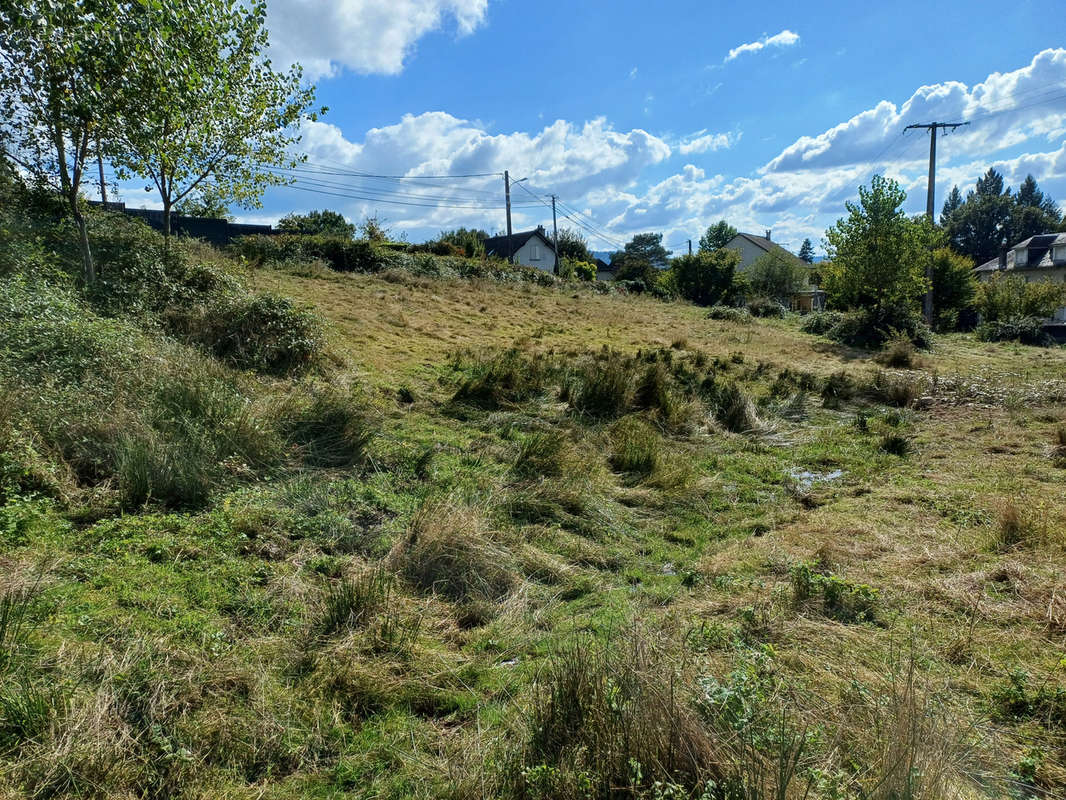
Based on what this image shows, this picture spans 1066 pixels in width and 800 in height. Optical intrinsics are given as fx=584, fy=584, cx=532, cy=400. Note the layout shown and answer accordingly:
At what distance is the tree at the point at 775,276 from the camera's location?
147 feet

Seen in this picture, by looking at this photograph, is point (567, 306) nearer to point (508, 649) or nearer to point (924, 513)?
point (924, 513)

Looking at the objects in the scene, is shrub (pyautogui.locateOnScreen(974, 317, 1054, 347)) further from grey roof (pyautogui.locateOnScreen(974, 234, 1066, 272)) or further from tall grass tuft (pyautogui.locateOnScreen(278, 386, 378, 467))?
grey roof (pyautogui.locateOnScreen(974, 234, 1066, 272))

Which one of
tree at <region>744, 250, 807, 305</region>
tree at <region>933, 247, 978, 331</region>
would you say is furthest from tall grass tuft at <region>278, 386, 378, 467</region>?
tree at <region>744, 250, 807, 305</region>

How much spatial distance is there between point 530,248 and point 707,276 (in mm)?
20929

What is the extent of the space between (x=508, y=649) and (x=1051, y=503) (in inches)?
214

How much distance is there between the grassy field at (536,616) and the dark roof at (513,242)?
48419 millimetres

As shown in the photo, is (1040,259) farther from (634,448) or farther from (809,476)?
(634,448)

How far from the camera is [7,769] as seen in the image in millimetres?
2211

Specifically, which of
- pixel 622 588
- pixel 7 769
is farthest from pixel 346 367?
pixel 7 769

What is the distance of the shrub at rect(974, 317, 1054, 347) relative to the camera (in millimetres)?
23781

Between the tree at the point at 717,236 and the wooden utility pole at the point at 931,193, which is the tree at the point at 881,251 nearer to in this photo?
the wooden utility pole at the point at 931,193

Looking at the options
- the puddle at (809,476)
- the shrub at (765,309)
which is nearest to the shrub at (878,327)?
the shrub at (765,309)

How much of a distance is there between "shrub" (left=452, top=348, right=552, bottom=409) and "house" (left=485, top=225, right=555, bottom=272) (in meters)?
45.0

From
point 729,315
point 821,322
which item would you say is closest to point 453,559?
point 821,322
